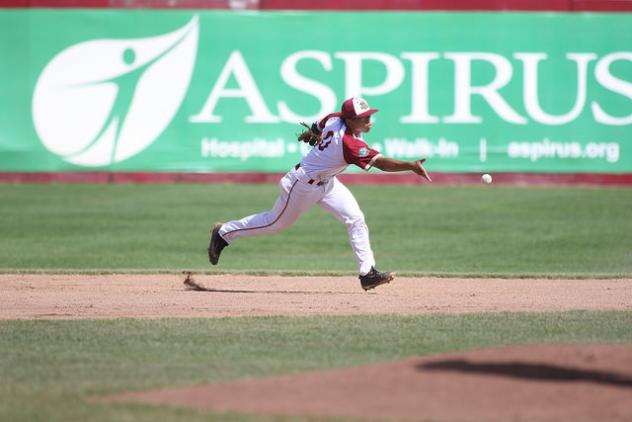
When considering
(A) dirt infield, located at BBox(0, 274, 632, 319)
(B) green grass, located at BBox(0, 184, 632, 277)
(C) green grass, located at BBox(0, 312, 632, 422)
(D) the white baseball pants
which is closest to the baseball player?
(D) the white baseball pants

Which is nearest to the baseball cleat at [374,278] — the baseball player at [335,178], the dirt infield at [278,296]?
the baseball player at [335,178]

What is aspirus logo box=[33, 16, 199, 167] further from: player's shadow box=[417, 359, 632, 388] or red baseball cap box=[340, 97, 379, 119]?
player's shadow box=[417, 359, 632, 388]

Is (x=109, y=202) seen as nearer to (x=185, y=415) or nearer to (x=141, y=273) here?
(x=141, y=273)

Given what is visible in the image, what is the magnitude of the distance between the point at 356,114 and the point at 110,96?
11.4 m

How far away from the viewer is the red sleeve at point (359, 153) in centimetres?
975

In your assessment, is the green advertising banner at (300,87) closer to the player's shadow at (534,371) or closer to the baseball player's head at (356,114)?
the baseball player's head at (356,114)

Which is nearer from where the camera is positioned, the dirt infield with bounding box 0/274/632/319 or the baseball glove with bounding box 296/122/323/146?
the dirt infield with bounding box 0/274/632/319

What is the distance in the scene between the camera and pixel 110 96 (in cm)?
2042

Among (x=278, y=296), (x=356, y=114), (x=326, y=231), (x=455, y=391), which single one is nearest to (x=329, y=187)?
(x=356, y=114)

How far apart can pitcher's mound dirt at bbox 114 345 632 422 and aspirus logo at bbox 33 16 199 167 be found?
14040 millimetres

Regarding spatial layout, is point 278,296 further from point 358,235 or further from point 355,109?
point 355,109

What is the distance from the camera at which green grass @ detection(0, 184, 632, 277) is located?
531 inches

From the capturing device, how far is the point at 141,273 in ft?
39.7

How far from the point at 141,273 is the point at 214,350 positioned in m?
4.42
